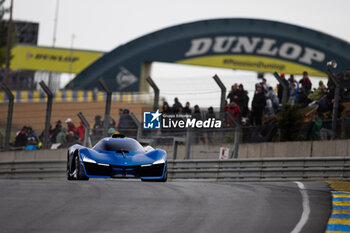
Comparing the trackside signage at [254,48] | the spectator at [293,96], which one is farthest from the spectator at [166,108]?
the trackside signage at [254,48]

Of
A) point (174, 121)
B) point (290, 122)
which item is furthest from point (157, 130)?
point (290, 122)

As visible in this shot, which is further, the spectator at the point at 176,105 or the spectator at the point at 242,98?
the spectator at the point at 176,105

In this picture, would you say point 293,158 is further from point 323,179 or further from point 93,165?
point 93,165

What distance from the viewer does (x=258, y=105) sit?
813 inches

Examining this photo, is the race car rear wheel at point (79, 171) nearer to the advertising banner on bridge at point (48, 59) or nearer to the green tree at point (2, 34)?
the green tree at point (2, 34)

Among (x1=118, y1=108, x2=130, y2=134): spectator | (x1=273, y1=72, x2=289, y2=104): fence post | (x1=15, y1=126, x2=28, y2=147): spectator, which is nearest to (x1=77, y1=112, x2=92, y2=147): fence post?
(x1=118, y1=108, x2=130, y2=134): spectator

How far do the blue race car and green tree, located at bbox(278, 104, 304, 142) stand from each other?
5.60 metres

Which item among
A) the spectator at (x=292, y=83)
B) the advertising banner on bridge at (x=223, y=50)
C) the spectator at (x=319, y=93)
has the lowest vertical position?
the spectator at (x=319, y=93)

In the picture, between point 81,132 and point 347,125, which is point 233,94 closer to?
point 347,125

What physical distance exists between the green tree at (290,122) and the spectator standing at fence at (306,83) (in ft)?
1.70

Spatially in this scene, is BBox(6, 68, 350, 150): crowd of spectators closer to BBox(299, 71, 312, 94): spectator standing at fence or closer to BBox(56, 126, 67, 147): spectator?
BBox(299, 71, 312, 94): spectator standing at fence

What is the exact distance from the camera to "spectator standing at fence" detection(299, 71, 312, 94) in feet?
65.6

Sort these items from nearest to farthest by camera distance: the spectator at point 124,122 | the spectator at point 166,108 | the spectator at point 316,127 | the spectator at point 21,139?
the spectator at point 316,127 < the spectator at point 166,108 < the spectator at point 124,122 < the spectator at point 21,139

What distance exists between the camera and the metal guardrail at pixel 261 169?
18344 millimetres
